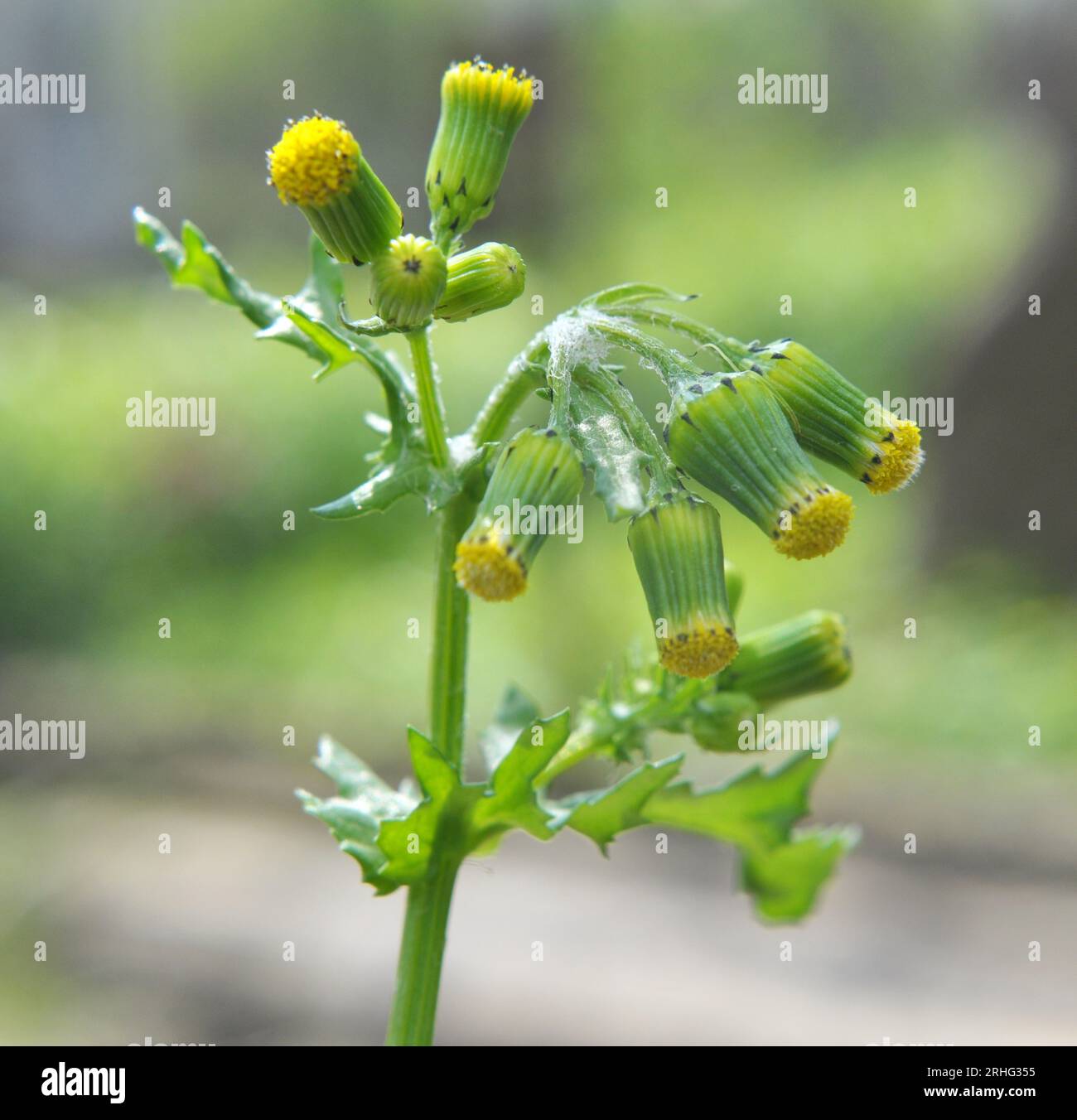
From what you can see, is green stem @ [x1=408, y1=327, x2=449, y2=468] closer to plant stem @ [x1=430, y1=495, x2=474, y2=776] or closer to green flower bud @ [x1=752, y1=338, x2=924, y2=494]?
plant stem @ [x1=430, y1=495, x2=474, y2=776]

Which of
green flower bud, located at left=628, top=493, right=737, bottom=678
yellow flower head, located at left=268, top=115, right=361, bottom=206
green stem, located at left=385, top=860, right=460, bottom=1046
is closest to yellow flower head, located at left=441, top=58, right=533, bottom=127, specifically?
yellow flower head, located at left=268, top=115, right=361, bottom=206

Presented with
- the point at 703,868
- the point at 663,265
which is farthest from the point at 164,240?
the point at 663,265

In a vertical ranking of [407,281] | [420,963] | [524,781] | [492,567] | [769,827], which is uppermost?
[407,281]

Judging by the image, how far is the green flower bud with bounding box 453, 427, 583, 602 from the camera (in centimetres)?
121

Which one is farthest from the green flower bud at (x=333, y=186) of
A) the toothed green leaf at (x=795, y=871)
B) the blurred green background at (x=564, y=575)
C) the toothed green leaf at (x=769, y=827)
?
the blurred green background at (x=564, y=575)

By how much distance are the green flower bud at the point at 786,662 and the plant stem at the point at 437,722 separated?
0.46 m

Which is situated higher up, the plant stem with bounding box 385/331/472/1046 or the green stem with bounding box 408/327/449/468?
the green stem with bounding box 408/327/449/468

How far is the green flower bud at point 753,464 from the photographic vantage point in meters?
1.29

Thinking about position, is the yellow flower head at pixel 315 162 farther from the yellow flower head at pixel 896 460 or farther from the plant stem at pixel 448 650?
the yellow flower head at pixel 896 460

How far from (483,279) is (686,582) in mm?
427

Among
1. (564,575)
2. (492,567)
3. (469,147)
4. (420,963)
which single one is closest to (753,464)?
(492,567)

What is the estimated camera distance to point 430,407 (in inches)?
54.3

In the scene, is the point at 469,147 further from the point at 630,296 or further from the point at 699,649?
the point at 699,649

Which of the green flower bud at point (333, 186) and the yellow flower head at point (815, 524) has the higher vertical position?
the green flower bud at point (333, 186)
